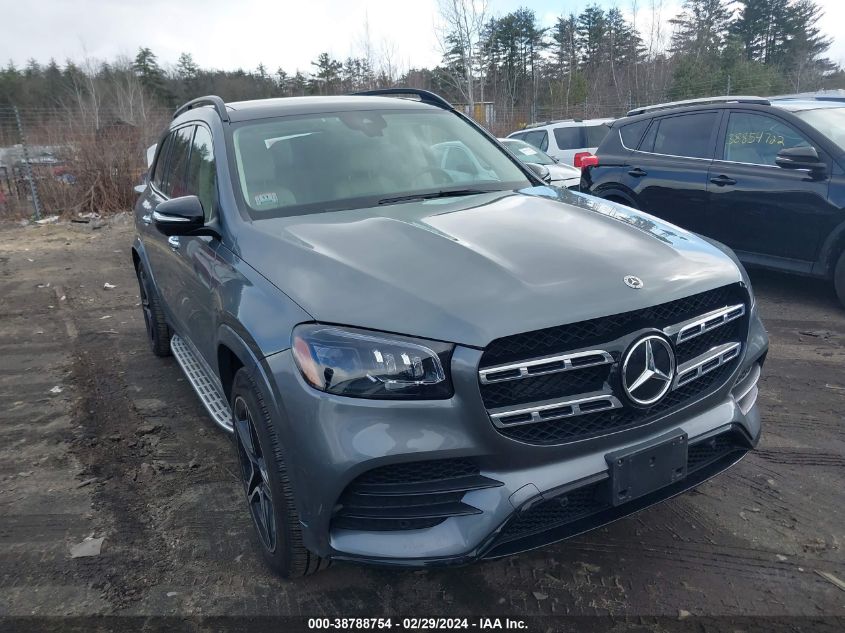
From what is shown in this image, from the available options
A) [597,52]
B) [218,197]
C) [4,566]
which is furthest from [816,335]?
[597,52]

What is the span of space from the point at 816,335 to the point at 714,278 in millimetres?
3303

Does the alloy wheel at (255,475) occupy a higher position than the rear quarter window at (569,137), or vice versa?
the rear quarter window at (569,137)

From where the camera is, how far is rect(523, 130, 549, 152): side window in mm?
14227

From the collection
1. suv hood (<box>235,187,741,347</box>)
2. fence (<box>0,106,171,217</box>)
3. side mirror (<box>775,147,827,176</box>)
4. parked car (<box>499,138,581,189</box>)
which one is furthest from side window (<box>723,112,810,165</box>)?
fence (<box>0,106,171,217</box>)

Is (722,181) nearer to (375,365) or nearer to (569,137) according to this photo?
(375,365)

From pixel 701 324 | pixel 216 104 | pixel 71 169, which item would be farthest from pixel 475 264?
pixel 71 169

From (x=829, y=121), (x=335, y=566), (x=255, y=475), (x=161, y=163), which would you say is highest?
(x=161, y=163)

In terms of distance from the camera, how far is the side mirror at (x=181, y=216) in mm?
2922

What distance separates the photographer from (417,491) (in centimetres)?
205

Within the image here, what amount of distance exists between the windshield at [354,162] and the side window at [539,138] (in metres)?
10.9

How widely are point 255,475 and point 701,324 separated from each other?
1761mm

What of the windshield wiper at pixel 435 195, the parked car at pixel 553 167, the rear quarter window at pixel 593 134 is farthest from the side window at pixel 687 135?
the rear quarter window at pixel 593 134

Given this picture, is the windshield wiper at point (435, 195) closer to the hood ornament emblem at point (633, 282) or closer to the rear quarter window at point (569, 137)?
the hood ornament emblem at point (633, 282)

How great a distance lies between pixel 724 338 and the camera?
2.51 metres
